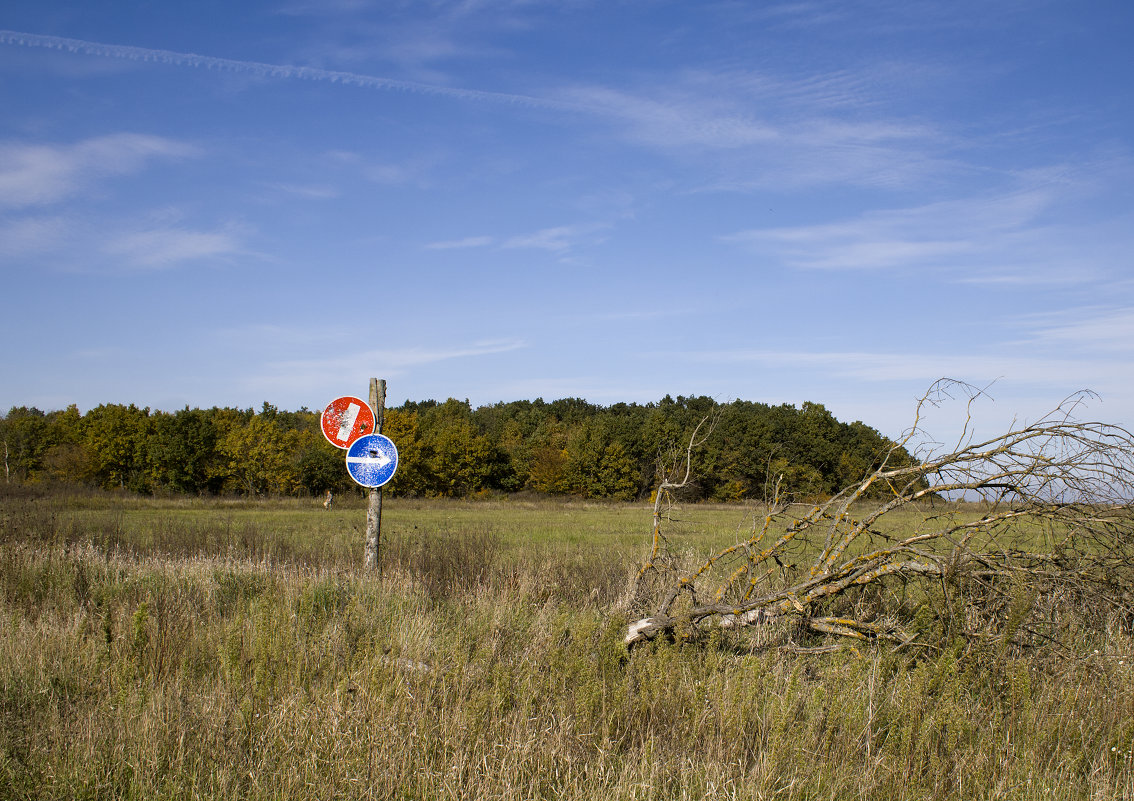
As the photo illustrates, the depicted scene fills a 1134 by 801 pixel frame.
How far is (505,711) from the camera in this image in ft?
16.7

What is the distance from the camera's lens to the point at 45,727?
14.5 ft

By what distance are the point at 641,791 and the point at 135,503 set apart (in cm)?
4232

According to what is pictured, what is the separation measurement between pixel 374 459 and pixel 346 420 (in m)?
0.67

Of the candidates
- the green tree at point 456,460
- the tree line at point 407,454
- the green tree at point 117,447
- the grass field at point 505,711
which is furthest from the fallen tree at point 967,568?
the green tree at point 117,447

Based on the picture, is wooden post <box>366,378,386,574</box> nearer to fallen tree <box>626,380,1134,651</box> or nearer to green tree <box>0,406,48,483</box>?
fallen tree <box>626,380,1134,651</box>

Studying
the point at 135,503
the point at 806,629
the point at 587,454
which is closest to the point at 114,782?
the point at 806,629

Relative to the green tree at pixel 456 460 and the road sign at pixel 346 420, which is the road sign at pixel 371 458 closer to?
the road sign at pixel 346 420

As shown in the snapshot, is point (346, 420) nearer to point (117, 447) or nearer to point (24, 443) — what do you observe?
point (117, 447)

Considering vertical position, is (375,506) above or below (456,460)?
above

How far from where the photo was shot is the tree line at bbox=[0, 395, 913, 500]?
6438cm

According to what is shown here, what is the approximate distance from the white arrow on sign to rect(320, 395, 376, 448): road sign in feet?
0.84

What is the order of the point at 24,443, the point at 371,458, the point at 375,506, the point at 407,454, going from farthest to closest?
1. the point at 24,443
2. the point at 407,454
3. the point at 375,506
4. the point at 371,458

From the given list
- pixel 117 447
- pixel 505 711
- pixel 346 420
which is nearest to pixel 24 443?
pixel 117 447

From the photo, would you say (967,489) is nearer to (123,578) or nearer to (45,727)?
(45,727)
